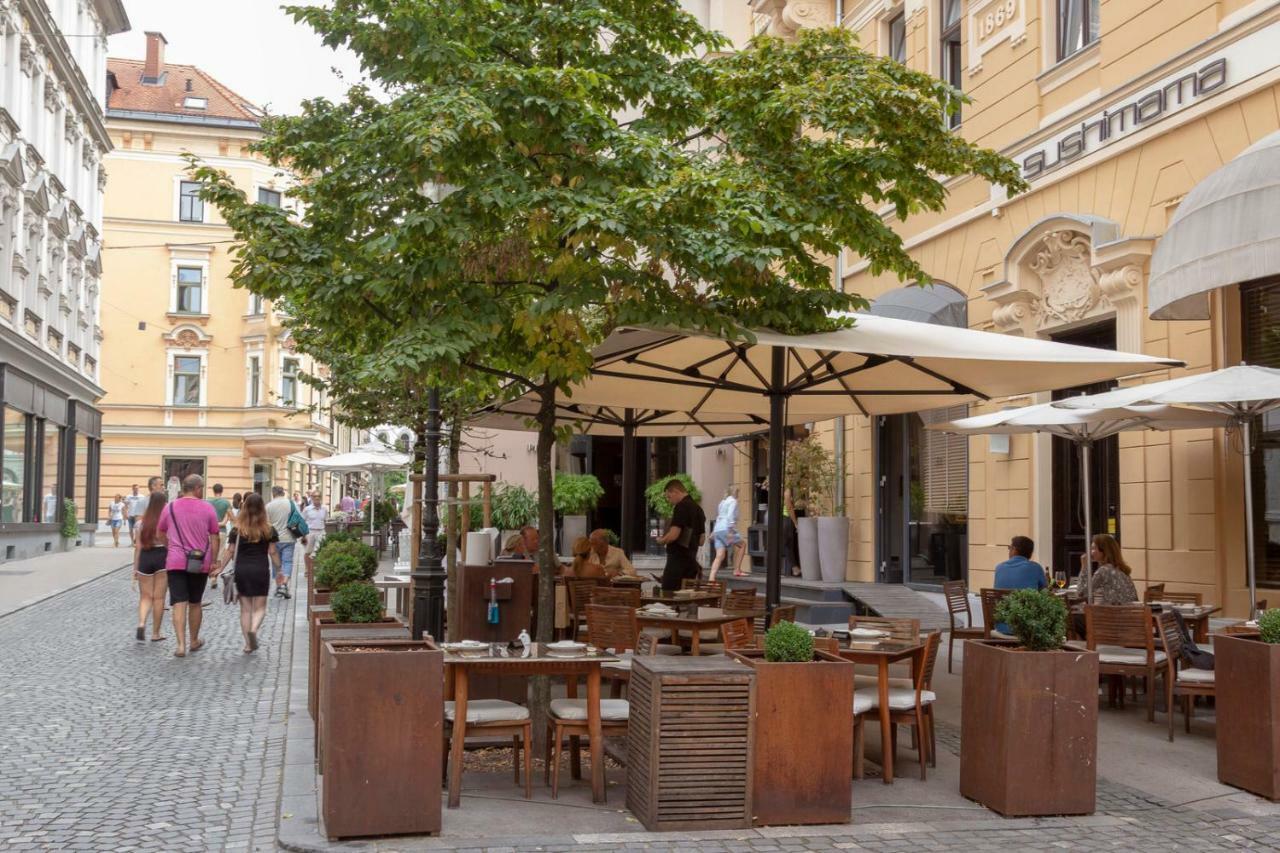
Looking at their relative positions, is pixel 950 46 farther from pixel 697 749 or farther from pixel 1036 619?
pixel 697 749

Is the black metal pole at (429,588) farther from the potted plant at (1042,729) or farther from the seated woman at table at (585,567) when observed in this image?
the potted plant at (1042,729)

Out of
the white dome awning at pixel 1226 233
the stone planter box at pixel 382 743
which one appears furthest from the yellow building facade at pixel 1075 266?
the stone planter box at pixel 382 743

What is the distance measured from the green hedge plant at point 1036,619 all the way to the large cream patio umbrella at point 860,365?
1894 millimetres

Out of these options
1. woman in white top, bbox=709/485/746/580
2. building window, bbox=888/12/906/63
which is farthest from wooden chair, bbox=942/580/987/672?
building window, bbox=888/12/906/63

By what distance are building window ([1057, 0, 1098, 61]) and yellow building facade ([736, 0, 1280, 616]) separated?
0.02 meters

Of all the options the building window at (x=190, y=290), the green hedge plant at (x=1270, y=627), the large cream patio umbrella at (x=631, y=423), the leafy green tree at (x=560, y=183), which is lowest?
the green hedge plant at (x=1270, y=627)

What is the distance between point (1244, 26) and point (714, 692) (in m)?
8.59

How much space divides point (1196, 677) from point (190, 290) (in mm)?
48833

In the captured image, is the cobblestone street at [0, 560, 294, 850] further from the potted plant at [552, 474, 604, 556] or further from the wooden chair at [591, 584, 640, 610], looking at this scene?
the potted plant at [552, 474, 604, 556]

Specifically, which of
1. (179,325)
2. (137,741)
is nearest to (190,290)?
(179,325)

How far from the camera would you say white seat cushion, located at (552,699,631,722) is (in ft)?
22.2

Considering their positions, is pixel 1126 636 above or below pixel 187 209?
below

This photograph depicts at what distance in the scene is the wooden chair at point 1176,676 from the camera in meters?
8.14

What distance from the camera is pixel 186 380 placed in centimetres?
5134
